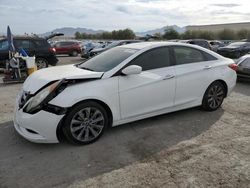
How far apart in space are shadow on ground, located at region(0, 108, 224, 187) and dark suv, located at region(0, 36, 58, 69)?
8.18 meters

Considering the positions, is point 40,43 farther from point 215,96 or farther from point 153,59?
point 215,96

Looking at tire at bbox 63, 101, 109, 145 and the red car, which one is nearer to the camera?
tire at bbox 63, 101, 109, 145

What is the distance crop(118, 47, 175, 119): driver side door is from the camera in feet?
14.7

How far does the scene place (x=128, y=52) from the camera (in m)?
4.91

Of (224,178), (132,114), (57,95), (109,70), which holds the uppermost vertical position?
(109,70)

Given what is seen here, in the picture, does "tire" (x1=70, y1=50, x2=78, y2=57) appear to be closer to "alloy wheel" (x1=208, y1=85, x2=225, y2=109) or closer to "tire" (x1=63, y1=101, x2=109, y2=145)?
"alloy wheel" (x1=208, y1=85, x2=225, y2=109)

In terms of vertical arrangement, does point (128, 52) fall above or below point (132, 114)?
above

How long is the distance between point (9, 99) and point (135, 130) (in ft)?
13.6

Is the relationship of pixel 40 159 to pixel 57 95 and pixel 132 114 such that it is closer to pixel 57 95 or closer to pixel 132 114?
pixel 57 95

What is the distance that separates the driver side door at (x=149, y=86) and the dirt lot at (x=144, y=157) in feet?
1.39

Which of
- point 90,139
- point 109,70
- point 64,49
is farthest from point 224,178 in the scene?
point 64,49

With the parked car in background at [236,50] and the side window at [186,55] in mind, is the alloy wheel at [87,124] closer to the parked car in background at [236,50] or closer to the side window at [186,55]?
the side window at [186,55]

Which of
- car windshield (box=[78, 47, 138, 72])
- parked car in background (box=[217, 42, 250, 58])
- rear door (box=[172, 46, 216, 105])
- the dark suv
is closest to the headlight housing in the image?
car windshield (box=[78, 47, 138, 72])

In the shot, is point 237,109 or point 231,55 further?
point 231,55
